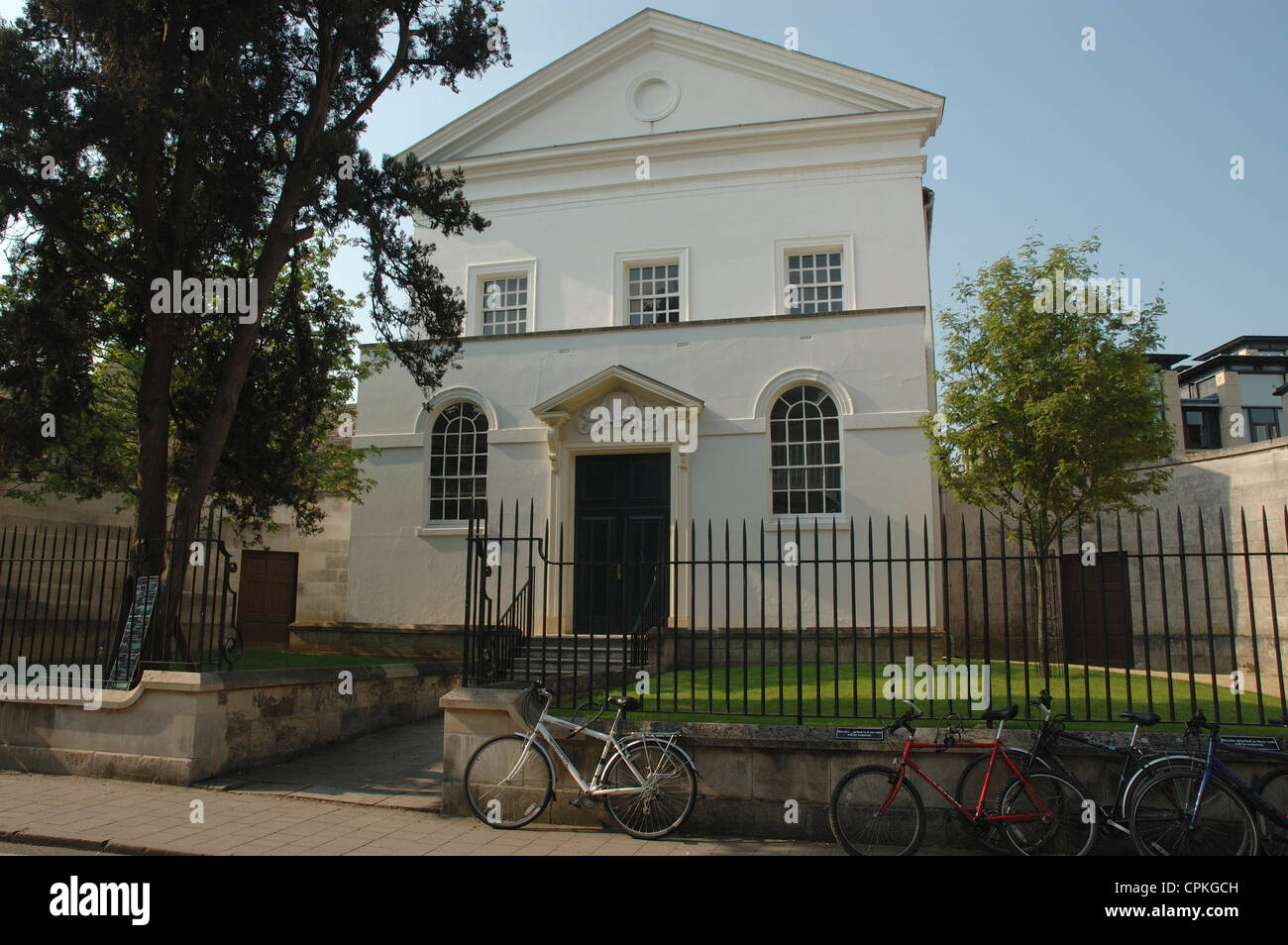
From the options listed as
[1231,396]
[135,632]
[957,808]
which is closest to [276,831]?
[135,632]

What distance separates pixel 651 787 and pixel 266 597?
16558mm

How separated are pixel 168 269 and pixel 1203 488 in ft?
58.0

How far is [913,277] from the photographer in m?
16.6

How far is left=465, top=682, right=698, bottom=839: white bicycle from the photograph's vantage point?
693 cm

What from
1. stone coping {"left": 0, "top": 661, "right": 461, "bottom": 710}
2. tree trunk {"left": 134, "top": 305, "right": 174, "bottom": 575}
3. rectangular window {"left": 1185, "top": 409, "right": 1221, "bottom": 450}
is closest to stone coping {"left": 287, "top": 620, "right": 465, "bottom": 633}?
stone coping {"left": 0, "top": 661, "right": 461, "bottom": 710}

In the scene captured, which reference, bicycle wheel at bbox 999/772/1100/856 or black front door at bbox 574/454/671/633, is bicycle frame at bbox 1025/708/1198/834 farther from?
black front door at bbox 574/454/671/633

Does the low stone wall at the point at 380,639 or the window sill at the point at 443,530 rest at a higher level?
the window sill at the point at 443,530

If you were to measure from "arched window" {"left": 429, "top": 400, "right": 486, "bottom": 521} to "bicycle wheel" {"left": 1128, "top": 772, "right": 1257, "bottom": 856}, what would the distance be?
12221 millimetres

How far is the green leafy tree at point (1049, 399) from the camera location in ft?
38.0

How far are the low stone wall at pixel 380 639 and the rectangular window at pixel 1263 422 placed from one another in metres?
46.3

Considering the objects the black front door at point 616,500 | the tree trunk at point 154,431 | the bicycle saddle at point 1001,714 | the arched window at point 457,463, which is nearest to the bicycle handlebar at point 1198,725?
the bicycle saddle at point 1001,714

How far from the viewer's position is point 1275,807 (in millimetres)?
6160

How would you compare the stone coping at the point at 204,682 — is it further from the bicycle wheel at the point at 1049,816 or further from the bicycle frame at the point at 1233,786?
the bicycle frame at the point at 1233,786
